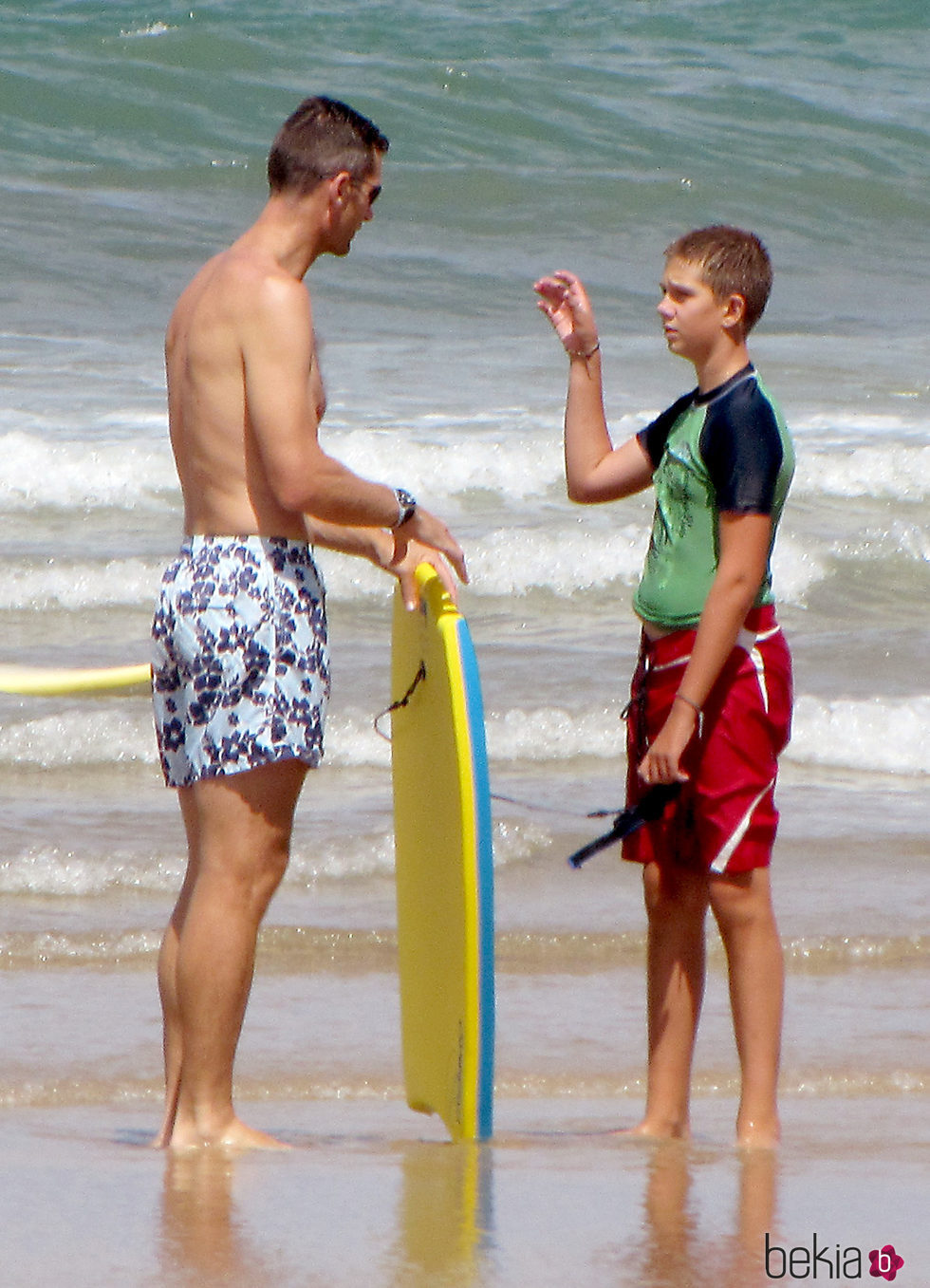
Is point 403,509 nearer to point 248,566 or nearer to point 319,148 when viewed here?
point 248,566

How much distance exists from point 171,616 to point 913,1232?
1.45m

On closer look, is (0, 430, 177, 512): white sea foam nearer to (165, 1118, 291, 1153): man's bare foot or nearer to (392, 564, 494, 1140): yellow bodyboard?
(392, 564, 494, 1140): yellow bodyboard

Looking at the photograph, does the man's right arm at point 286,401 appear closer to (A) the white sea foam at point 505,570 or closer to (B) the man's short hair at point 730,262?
(B) the man's short hair at point 730,262

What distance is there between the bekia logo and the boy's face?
1.42 metres

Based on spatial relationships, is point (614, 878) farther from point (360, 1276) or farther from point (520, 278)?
point (520, 278)

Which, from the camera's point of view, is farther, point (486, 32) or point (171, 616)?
point (486, 32)

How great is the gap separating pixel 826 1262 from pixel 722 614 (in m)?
1.00

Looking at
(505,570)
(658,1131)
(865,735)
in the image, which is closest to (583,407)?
(658,1131)

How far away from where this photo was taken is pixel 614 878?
488 centimetres

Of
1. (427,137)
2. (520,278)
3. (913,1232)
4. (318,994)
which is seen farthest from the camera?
(427,137)

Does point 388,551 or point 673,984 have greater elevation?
point 388,551

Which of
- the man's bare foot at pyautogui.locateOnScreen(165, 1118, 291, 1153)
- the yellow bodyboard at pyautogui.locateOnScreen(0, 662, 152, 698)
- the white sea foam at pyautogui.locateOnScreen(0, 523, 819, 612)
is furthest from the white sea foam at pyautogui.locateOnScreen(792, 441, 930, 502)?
the man's bare foot at pyautogui.locateOnScreen(165, 1118, 291, 1153)

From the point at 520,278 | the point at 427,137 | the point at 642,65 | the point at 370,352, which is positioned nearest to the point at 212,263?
the point at 370,352

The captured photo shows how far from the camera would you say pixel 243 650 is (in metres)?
2.80
